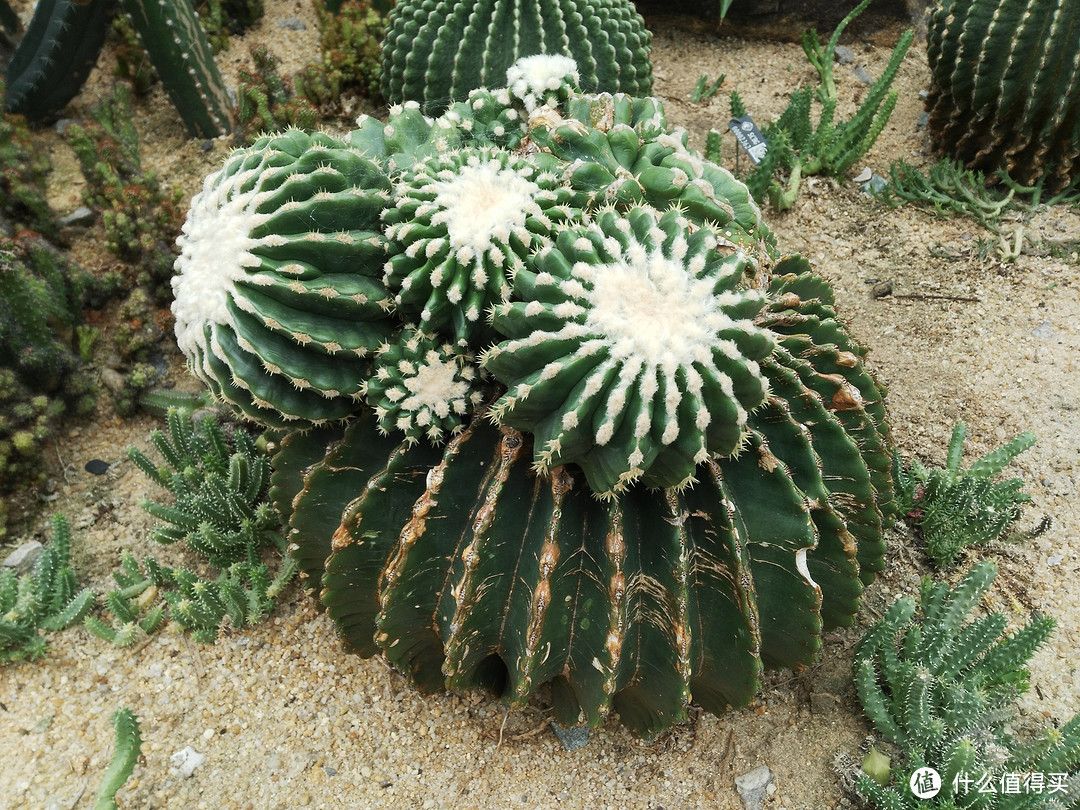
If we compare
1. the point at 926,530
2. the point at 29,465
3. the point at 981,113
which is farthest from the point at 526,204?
the point at 981,113

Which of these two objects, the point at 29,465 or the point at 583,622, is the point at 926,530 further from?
the point at 29,465

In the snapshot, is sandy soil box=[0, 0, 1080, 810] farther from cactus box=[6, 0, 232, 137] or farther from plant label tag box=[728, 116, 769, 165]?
cactus box=[6, 0, 232, 137]

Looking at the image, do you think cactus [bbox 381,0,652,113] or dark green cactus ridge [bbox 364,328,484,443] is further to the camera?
cactus [bbox 381,0,652,113]

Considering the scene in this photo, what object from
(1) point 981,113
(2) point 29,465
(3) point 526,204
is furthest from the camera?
(1) point 981,113

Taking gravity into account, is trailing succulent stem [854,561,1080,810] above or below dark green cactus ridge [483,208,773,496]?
below

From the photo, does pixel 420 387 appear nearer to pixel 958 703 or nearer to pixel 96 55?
pixel 958 703

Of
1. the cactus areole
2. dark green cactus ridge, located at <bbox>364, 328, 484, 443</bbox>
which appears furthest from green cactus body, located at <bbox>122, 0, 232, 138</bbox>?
dark green cactus ridge, located at <bbox>364, 328, 484, 443</bbox>

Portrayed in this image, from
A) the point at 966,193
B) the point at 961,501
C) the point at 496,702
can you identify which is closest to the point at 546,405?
the point at 496,702

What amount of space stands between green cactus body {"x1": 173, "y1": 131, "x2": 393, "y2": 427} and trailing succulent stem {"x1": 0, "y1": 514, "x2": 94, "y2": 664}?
1240 millimetres

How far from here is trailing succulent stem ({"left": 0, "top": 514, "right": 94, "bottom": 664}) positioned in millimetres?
2740

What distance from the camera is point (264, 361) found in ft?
6.61

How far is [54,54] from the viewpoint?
4203mm

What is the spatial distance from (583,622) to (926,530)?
154cm
